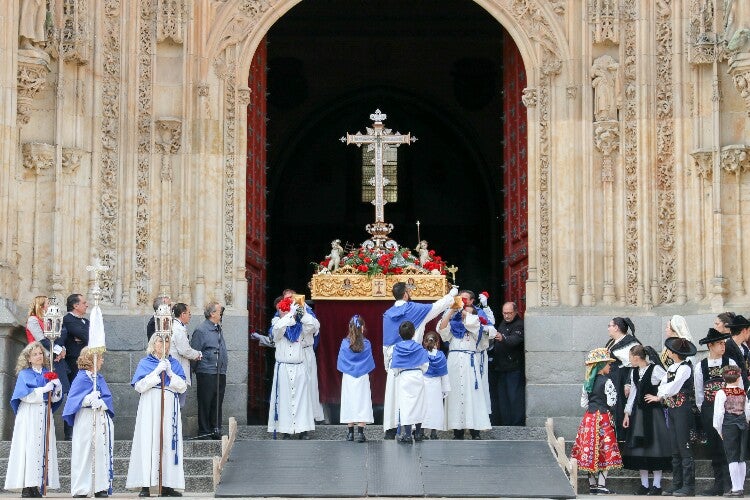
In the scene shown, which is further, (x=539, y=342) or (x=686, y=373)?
(x=539, y=342)

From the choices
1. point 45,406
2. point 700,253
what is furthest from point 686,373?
point 45,406

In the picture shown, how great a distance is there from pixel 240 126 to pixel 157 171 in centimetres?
139

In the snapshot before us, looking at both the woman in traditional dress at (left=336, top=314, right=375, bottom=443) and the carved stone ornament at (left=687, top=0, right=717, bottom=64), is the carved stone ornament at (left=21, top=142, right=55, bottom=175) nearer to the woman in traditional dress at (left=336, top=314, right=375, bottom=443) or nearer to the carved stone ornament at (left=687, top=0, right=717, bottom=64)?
the woman in traditional dress at (left=336, top=314, right=375, bottom=443)

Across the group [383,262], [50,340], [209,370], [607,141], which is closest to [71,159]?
[209,370]

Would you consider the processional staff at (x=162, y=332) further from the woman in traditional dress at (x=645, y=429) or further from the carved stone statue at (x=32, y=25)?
the woman in traditional dress at (x=645, y=429)

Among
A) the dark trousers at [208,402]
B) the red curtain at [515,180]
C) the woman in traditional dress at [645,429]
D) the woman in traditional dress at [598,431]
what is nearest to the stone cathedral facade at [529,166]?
the red curtain at [515,180]

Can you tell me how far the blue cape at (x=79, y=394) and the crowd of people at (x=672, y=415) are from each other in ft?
17.4

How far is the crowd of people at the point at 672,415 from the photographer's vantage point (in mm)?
17562

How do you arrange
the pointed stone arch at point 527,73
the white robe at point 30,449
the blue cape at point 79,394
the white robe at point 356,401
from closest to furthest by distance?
1. the white robe at point 30,449
2. the blue cape at point 79,394
3. the white robe at point 356,401
4. the pointed stone arch at point 527,73

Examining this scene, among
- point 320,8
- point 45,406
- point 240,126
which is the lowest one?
point 45,406

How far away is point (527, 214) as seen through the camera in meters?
22.4

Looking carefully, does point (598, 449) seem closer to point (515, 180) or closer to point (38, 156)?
point (515, 180)

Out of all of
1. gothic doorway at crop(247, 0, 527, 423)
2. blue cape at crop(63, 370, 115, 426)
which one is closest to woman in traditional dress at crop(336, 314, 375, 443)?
blue cape at crop(63, 370, 115, 426)

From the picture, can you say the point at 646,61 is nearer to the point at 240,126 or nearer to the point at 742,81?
the point at 742,81
